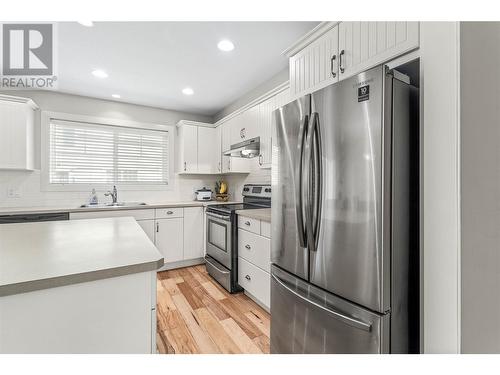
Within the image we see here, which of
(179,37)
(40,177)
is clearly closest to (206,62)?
(179,37)

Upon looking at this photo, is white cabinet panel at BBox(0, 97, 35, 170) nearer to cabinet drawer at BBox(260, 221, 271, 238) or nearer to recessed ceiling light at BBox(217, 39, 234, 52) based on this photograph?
recessed ceiling light at BBox(217, 39, 234, 52)

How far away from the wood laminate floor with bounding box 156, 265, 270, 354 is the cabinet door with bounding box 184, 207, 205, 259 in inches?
20.9

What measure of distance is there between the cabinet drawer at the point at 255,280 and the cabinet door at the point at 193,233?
1.06 metres

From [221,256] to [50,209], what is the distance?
1.96 meters

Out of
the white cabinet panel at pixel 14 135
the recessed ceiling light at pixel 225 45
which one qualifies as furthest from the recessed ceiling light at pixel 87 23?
the white cabinet panel at pixel 14 135

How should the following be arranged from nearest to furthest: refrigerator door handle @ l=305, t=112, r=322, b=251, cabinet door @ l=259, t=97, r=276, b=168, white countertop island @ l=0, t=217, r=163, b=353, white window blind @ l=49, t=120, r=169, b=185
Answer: white countertop island @ l=0, t=217, r=163, b=353 < refrigerator door handle @ l=305, t=112, r=322, b=251 < cabinet door @ l=259, t=97, r=276, b=168 < white window blind @ l=49, t=120, r=169, b=185

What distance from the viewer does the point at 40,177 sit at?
301 cm

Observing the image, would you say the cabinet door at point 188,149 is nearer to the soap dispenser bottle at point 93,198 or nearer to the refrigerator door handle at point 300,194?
the soap dispenser bottle at point 93,198

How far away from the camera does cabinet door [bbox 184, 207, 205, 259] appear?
129 inches

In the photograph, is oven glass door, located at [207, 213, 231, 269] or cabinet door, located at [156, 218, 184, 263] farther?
cabinet door, located at [156, 218, 184, 263]

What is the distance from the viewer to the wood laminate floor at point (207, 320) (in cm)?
169

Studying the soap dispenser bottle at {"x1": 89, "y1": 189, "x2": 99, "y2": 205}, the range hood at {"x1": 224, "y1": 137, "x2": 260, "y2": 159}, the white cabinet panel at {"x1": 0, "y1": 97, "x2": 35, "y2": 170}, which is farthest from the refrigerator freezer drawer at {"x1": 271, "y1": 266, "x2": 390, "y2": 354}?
the white cabinet panel at {"x1": 0, "y1": 97, "x2": 35, "y2": 170}

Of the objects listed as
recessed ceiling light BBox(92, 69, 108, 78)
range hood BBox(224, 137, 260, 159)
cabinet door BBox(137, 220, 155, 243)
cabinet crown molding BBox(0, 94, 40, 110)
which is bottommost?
cabinet door BBox(137, 220, 155, 243)
